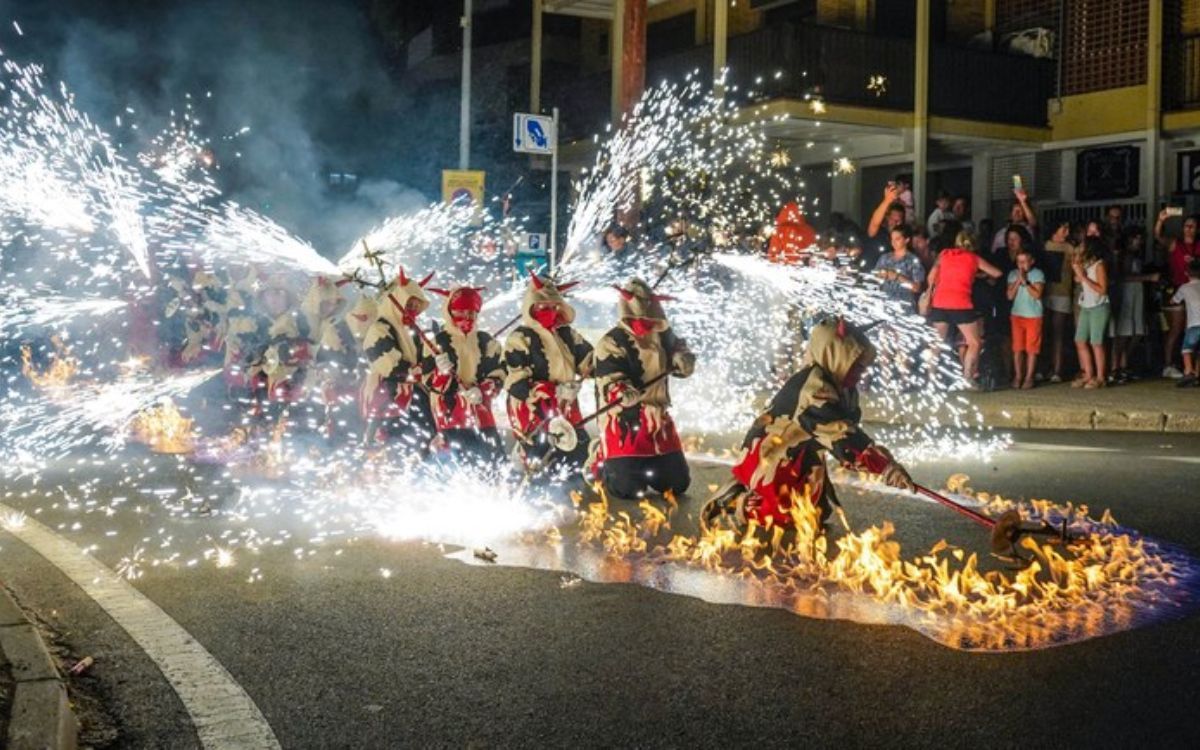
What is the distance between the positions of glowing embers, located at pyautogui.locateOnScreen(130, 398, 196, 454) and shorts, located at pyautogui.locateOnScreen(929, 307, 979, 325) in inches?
291

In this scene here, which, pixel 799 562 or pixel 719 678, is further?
pixel 799 562

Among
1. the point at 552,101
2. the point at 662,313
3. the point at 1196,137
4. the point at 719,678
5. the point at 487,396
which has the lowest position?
the point at 719,678

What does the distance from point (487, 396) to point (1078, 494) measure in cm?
399

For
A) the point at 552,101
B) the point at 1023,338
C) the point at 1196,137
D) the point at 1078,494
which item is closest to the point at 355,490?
the point at 1078,494

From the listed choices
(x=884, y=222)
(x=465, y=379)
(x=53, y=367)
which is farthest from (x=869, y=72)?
(x=465, y=379)

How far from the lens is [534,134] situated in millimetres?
17062

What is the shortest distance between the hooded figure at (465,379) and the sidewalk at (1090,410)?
5137 millimetres

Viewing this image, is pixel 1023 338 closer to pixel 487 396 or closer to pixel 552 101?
Answer: pixel 487 396

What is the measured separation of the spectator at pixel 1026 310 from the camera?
14234 mm

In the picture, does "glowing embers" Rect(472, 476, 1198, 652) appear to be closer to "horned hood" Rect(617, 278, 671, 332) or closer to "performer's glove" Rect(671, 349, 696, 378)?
"performer's glove" Rect(671, 349, 696, 378)

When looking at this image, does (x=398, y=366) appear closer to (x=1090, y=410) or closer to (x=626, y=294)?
(x=626, y=294)

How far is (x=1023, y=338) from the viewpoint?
1450 centimetres

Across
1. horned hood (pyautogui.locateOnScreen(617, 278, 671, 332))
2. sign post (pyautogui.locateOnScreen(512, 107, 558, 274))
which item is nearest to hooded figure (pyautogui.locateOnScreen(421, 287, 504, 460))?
horned hood (pyautogui.locateOnScreen(617, 278, 671, 332))

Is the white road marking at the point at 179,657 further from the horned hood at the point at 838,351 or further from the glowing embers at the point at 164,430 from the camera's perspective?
the glowing embers at the point at 164,430
